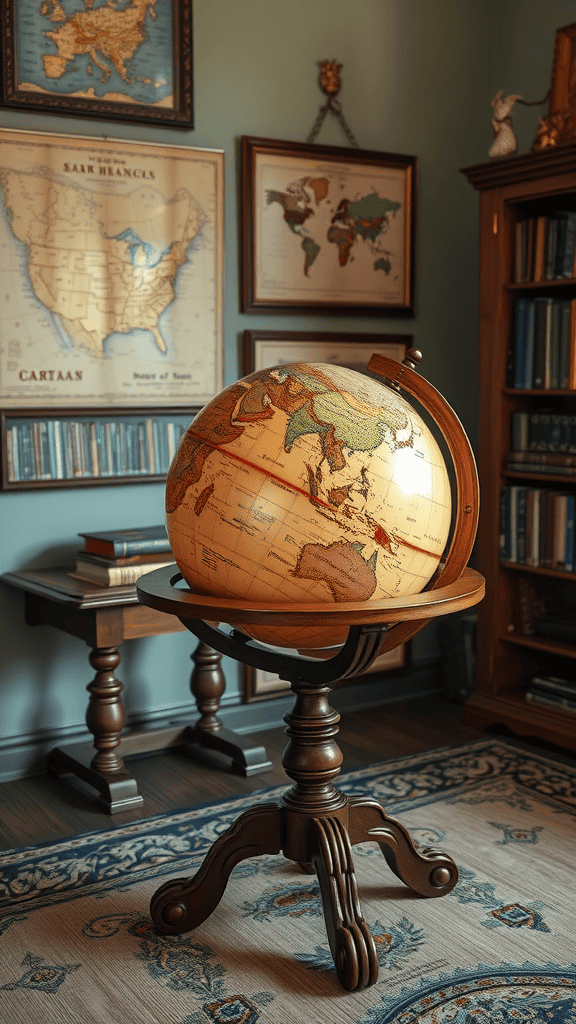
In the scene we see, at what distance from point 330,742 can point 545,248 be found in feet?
7.97

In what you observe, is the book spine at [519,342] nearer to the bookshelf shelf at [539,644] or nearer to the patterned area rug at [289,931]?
the bookshelf shelf at [539,644]

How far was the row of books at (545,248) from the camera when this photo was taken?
3977 millimetres

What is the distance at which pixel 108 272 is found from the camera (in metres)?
3.95

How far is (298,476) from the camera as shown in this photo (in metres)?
2.19

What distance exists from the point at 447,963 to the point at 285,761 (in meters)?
0.65

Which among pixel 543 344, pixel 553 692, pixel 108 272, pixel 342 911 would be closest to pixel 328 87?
pixel 108 272

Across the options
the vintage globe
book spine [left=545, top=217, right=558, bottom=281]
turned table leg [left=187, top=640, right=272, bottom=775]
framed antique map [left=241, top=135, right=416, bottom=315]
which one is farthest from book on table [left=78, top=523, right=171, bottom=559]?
book spine [left=545, top=217, right=558, bottom=281]

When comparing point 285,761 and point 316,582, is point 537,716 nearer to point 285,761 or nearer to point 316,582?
point 285,761

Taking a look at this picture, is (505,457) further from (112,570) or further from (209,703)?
(112,570)

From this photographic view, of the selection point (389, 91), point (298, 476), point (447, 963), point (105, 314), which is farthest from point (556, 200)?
point (447, 963)

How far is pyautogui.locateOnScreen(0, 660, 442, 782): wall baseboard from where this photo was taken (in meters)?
3.91

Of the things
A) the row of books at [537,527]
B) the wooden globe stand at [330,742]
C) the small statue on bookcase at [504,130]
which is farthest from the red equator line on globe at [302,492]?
the small statue on bookcase at [504,130]

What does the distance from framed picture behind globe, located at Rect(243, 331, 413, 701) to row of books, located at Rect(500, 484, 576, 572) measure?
0.93m

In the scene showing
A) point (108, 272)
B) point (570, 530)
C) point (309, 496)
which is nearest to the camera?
point (309, 496)
